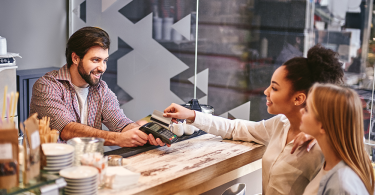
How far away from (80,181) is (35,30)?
139 inches

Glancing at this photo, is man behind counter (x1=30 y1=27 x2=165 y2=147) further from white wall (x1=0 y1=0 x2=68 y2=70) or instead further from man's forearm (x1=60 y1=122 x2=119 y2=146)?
white wall (x1=0 y1=0 x2=68 y2=70)

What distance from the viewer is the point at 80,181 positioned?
4.18ft

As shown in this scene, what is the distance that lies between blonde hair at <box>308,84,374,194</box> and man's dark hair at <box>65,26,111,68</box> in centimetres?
146

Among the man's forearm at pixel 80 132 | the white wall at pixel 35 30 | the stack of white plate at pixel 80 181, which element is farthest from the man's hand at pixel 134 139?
the white wall at pixel 35 30

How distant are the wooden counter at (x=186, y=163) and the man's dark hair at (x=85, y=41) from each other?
0.84 metres

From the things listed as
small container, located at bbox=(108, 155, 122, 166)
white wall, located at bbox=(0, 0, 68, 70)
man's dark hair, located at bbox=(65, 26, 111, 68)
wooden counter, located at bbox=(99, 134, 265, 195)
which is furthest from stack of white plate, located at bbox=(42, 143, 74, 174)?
white wall, located at bbox=(0, 0, 68, 70)

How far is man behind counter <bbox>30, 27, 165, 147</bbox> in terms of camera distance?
2.18 m

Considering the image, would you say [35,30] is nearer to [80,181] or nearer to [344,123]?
[80,181]

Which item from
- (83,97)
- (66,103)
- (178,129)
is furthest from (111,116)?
(178,129)

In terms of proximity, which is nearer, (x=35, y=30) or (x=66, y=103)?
(x=66, y=103)

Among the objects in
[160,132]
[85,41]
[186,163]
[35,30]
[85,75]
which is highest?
[35,30]

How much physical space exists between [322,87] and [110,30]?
10.7 feet

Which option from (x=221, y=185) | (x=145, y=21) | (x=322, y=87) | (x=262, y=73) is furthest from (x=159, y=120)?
(x=145, y=21)

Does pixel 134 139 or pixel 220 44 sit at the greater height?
pixel 220 44
